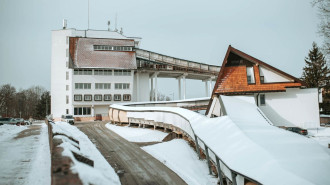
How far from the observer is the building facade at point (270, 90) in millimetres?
20922

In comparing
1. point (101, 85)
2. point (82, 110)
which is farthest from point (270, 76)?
point (82, 110)

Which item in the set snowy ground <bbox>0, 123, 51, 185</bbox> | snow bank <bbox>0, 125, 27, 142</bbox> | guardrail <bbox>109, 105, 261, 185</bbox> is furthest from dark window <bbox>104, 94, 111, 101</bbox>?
snowy ground <bbox>0, 123, 51, 185</bbox>

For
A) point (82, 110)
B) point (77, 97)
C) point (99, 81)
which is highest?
point (99, 81)

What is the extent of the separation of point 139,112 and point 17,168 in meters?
18.0

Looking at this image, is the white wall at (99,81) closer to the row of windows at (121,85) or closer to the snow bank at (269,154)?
the row of windows at (121,85)

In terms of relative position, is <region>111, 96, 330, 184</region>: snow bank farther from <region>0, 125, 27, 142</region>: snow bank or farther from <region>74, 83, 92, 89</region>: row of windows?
<region>74, 83, 92, 89</region>: row of windows

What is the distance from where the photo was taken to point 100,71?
5528 cm

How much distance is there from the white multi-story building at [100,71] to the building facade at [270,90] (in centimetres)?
3618

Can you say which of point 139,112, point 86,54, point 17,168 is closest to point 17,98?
point 86,54

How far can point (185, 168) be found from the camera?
35.5ft

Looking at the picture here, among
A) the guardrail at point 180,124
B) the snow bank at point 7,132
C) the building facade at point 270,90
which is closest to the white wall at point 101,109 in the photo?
the guardrail at point 180,124

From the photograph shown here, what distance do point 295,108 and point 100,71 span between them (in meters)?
43.8

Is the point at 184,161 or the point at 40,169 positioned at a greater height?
the point at 40,169

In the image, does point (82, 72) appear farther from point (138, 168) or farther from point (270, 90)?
point (138, 168)
